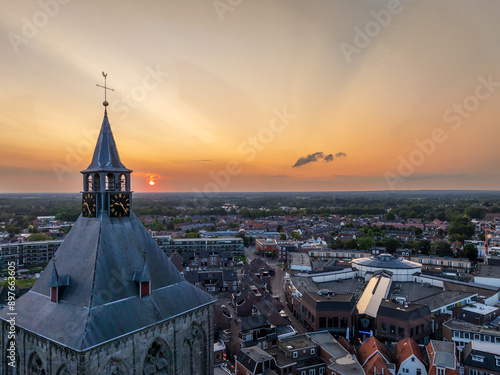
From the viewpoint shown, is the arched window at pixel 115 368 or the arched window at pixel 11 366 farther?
the arched window at pixel 11 366

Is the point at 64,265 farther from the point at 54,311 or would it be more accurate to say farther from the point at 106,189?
the point at 106,189

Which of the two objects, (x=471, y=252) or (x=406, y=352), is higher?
(x=471, y=252)

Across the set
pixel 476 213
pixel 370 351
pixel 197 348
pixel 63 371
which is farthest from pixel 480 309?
pixel 476 213

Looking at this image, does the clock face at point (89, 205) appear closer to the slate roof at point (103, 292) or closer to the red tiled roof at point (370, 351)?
the slate roof at point (103, 292)

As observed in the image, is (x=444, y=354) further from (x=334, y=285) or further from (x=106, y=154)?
(x=106, y=154)

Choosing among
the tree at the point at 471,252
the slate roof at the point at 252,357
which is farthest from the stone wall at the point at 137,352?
the tree at the point at 471,252

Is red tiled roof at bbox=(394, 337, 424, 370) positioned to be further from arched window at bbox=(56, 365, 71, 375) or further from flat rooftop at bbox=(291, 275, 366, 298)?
arched window at bbox=(56, 365, 71, 375)

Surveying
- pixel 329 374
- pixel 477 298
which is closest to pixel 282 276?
pixel 477 298
